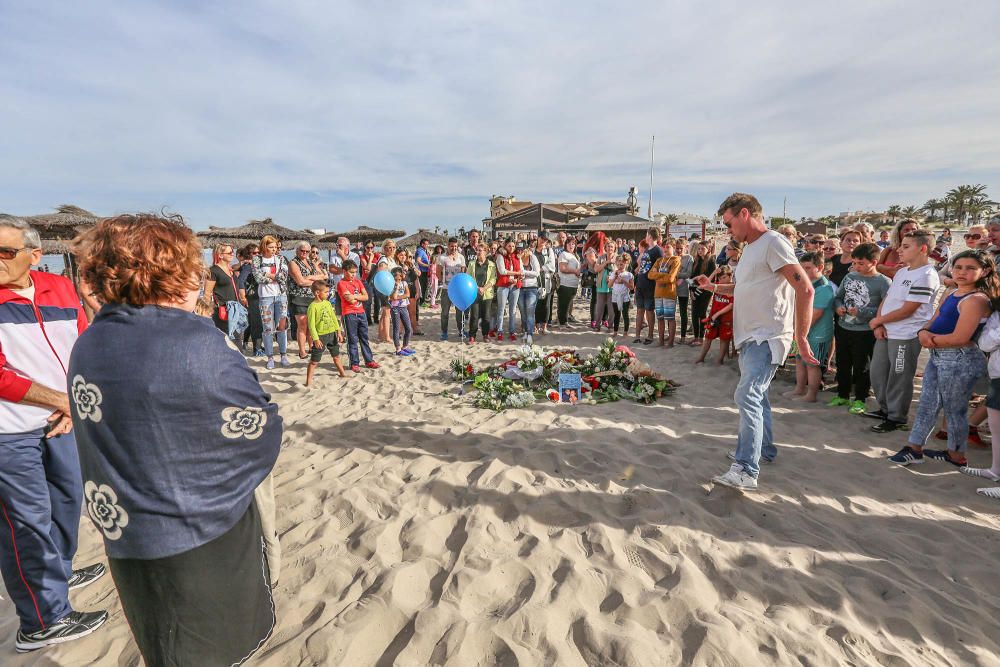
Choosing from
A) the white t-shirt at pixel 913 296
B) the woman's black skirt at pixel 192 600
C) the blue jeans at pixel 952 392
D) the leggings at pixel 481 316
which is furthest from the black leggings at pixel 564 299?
the woman's black skirt at pixel 192 600

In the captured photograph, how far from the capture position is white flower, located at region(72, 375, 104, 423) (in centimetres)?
131

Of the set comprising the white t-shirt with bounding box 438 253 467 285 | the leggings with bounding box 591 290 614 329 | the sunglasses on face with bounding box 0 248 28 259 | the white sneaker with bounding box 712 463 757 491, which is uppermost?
the white t-shirt with bounding box 438 253 467 285

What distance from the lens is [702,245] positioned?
781 cm

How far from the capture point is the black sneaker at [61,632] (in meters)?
2.16

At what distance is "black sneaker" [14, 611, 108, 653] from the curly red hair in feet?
6.38

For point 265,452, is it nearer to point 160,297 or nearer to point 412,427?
point 160,297

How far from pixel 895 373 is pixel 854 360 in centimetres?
71

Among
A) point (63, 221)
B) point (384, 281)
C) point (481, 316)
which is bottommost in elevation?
point (481, 316)

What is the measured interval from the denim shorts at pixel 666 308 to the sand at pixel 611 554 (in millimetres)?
3590

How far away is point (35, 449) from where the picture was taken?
6.91ft

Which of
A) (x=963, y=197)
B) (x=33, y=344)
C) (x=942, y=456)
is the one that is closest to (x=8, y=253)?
(x=33, y=344)

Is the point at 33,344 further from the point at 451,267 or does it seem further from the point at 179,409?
the point at 451,267

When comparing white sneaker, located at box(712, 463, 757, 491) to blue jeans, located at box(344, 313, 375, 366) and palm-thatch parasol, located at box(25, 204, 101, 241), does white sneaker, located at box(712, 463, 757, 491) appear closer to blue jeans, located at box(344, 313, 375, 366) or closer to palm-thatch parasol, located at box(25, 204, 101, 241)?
blue jeans, located at box(344, 313, 375, 366)

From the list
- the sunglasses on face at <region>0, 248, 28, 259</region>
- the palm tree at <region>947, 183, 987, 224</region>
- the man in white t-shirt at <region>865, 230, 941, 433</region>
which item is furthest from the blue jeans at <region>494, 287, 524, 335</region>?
the palm tree at <region>947, 183, 987, 224</region>
